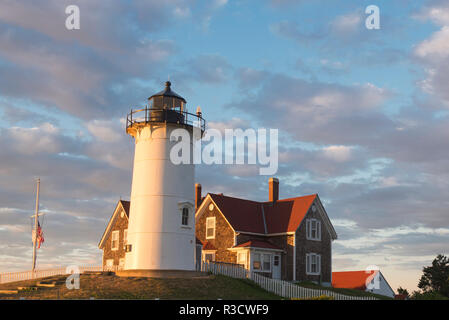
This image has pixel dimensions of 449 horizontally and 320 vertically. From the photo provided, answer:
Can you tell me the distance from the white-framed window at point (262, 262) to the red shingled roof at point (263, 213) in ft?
7.55

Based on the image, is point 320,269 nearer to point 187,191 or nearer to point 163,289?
point 187,191

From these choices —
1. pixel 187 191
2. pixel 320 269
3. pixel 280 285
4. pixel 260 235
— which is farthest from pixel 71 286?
pixel 320 269

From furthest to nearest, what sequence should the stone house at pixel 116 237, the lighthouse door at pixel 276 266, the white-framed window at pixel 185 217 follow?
the stone house at pixel 116 237, the lighthouse door at pixel 276 266, the white-framed window at pixel 185 217

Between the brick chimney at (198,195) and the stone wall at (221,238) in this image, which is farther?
the brick chimney at (198,195)

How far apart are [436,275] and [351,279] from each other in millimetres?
9249

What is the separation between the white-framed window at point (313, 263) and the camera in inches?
1631

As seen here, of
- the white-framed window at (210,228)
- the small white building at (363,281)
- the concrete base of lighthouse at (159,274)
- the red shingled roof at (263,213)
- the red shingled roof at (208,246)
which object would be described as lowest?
the small white building at (363,281)

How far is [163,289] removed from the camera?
28469 mm

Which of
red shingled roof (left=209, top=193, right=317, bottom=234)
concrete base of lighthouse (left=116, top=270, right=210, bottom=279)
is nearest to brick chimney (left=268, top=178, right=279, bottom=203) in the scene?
red shingled roof (left=209, top=193, right=317, bottom=234)

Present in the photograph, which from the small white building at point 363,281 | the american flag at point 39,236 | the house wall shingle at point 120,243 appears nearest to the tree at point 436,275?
the small white building at point 363,281

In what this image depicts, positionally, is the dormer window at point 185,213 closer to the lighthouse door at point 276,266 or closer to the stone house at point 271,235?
the stone house at point 271,235

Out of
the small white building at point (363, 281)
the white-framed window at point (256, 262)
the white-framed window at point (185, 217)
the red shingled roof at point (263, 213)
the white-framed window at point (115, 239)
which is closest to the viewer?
the white-framed window at point (185, 217)

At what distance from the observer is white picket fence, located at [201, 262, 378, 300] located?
32312 millimetres
